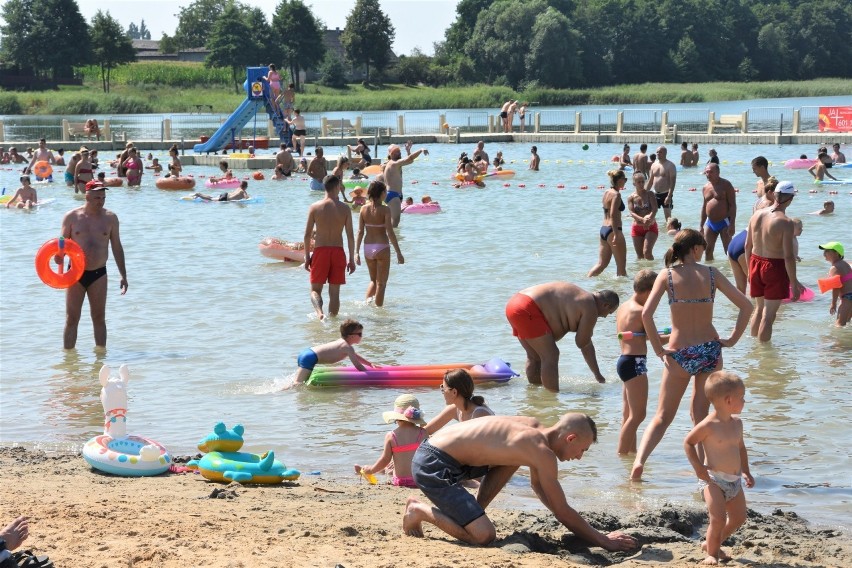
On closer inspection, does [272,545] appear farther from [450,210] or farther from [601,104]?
[601,104]

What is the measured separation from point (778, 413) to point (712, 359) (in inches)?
93.6

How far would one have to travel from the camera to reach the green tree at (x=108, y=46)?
8381 cm

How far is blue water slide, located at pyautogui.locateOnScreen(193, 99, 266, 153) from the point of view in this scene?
36.8 metres

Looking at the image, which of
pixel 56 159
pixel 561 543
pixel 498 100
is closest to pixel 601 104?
pixel 498 100

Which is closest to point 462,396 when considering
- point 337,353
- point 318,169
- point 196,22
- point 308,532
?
point 308,532

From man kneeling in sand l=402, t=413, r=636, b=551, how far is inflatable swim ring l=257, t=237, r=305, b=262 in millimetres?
11277

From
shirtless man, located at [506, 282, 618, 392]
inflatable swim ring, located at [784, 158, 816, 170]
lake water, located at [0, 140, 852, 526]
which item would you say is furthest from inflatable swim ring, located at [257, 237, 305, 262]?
inflatable swim ring, located at [784, 158, 816, 170]

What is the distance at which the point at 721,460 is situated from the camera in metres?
5.05

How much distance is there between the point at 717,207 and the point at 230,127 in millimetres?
25897

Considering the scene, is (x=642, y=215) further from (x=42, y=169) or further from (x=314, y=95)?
(x=314, y=95)

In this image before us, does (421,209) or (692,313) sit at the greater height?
(692,313)

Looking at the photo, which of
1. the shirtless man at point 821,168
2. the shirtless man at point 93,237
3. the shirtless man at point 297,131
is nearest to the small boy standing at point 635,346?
the shirtless man at point 93,237

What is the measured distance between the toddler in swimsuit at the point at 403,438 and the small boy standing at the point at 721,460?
1957 millimetres

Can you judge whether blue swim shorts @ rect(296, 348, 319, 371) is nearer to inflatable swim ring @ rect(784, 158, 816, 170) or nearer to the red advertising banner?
inflatable swim ring @ rect(784, 158, 816, 170)
